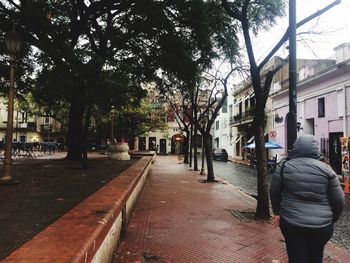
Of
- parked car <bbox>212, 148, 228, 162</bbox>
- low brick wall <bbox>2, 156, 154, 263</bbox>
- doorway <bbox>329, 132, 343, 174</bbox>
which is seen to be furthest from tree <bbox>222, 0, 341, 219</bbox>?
parked car <bbox>212, 148, 228, 162</bbox>

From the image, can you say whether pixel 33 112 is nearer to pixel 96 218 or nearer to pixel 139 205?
pixel 139 205

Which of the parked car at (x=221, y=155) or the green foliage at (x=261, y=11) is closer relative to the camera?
the green foliage at (x=261, y=11)

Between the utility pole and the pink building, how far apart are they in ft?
41.1

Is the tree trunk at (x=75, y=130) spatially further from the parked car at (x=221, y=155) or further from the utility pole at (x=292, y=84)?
the parked car at (x=221, y=155)

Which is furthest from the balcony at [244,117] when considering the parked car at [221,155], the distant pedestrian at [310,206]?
the distant pedestrian at [310,206]

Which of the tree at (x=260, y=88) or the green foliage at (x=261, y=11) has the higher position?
the green foliage at (x=261, y=11)

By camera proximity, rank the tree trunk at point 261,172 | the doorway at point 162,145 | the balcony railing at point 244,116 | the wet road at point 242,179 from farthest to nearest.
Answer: the doorway at point 162,145 → the balcony railing at point 244,116 → the wet road at point 242,179 → the tree trunk at point 261,172

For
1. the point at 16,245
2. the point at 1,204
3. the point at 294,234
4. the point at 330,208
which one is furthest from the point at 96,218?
the point at 1,204

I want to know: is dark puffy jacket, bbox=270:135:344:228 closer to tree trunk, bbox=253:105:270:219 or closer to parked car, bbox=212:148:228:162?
tree trunk, bbox=253:105:270:219

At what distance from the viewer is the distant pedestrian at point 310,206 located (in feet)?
11.3

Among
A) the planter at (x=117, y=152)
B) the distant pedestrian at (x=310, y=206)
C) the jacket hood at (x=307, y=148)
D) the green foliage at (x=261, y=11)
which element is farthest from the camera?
the planter at (x=117, y=152)

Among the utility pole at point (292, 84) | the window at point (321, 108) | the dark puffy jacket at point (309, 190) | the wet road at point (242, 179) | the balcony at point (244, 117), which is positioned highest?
the balcony at point (244, 117)

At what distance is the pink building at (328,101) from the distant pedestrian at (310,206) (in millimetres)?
16423

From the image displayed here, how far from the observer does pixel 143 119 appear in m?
39.0
